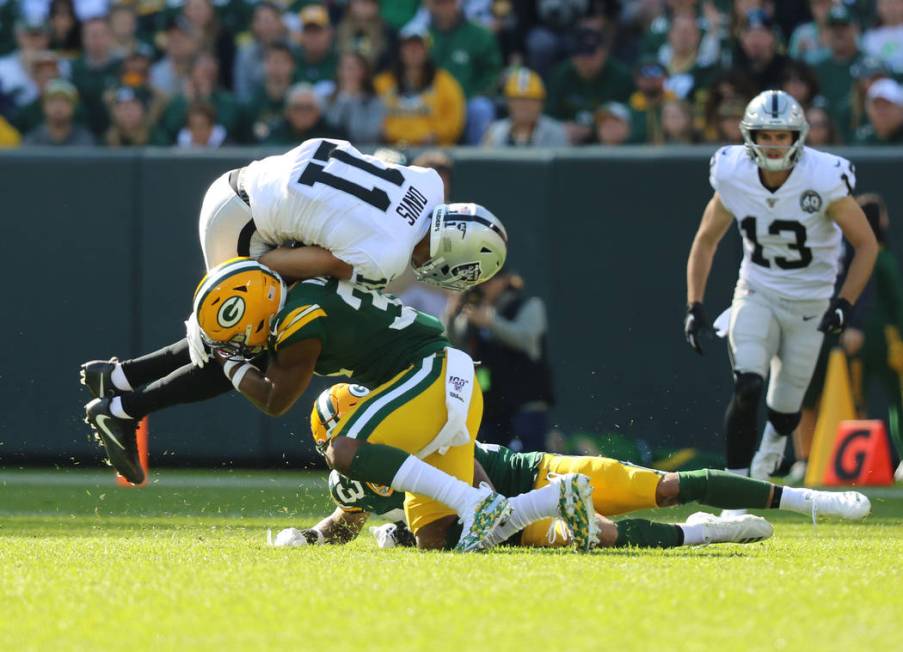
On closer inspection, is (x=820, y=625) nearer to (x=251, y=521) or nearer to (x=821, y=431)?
(x=251, y=521)

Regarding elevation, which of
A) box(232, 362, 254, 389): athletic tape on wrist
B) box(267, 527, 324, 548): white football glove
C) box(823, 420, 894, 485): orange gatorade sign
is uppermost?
box(232, 362, 254, 389): athletic tape on wrist

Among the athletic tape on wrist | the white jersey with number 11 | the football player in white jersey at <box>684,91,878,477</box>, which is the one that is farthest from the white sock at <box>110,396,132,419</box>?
the football player in white jersey at <box>684,91,878,477</box>

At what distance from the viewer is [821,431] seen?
9.62m

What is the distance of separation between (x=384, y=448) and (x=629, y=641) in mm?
1877

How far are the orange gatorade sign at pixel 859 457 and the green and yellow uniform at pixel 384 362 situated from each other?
4.12 m

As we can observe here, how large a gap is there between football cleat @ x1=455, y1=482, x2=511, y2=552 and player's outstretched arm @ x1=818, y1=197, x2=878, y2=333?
8.88 feet

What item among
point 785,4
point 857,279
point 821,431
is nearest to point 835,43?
point 785,4

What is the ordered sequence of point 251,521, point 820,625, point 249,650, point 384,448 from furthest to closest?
point 251,521 < point 384,448 < point 820,625 < point 249,650

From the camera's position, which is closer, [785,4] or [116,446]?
[116,446]

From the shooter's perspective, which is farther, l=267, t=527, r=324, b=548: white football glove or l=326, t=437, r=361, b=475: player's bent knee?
l=267, t=527, r=324, b=548: white football glove

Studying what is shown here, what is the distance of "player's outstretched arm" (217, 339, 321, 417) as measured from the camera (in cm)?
557

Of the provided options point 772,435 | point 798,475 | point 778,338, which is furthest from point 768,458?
point 798,475

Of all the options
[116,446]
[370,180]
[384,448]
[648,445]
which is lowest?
[648,445]

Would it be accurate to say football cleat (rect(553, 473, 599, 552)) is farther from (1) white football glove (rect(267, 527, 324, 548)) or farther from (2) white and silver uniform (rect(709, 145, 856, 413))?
(2) white and silver uniform (rect(709, 145, 856, 413))
